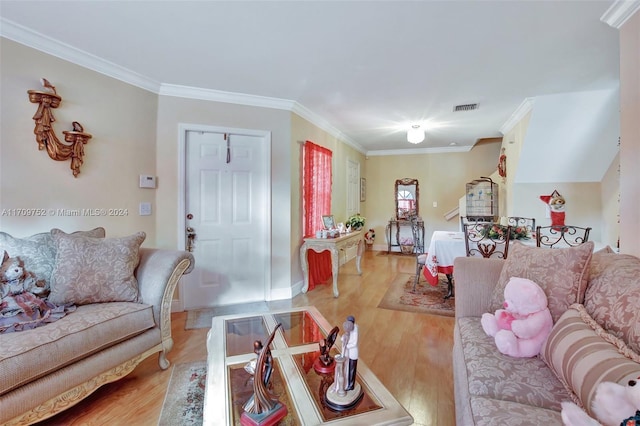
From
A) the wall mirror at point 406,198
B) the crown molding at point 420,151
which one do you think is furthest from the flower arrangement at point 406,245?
the crown molding at point 420,151

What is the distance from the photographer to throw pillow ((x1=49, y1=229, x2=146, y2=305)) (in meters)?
1.83

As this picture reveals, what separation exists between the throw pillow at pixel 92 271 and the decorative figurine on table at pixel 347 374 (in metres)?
1.55

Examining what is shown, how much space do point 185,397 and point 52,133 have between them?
86.4 inches

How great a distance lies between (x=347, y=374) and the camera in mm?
1120

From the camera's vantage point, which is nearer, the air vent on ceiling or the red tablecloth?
the red tablecloth

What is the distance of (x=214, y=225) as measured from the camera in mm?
3279

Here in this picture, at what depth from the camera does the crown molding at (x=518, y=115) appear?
3473 mm

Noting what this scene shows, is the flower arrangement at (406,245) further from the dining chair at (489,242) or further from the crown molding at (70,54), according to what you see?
the crown molding at (70,54)

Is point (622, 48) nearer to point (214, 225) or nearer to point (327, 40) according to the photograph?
point (327, 40)

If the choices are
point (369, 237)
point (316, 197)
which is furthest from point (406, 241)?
point (316, 197)

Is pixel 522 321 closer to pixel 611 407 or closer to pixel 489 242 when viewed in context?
pixel 611 407

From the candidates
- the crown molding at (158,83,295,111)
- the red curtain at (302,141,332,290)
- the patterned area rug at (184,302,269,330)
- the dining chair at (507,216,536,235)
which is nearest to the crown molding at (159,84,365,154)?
the crown molding at (158,83,295,111)

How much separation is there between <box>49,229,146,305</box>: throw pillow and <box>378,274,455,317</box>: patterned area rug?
2.45m

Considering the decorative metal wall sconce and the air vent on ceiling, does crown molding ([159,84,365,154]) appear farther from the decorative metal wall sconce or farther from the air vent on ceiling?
the air vent on ceiling
